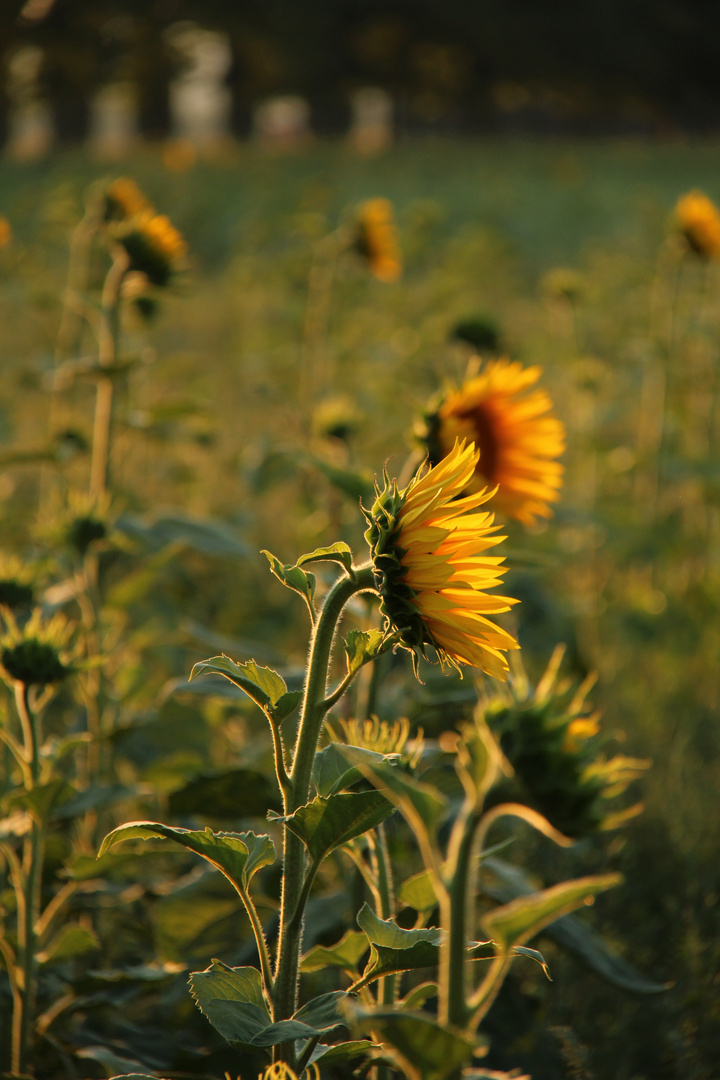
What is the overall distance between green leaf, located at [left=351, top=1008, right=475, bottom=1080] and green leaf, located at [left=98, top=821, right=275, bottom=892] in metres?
0.21

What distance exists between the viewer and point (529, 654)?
7.70 feet

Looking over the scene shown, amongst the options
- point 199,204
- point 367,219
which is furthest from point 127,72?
point 367,219

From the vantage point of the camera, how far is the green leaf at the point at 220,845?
738 millimetres

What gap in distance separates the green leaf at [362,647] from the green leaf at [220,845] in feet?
0.58

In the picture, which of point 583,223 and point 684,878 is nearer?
point 684,878

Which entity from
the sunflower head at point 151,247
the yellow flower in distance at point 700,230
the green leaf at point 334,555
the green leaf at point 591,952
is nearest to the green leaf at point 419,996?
the green leaf at point 591,952

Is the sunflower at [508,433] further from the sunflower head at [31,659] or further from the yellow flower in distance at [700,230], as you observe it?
the yellow flower in distance at [700,230]

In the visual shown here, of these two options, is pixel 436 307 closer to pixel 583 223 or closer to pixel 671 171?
pixel 583 223

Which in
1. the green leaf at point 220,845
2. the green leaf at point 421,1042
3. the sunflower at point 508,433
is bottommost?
the green leaf at point 421,1042

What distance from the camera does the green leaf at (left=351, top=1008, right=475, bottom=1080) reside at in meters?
0.55

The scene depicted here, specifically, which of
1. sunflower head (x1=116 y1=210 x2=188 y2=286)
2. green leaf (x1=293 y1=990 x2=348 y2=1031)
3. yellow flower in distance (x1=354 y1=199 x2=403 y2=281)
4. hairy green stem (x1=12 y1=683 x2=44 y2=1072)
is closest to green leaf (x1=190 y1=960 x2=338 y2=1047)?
green leaf (x1=293 y1=990 x2=348 y2=1031)

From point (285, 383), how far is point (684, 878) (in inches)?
78.3

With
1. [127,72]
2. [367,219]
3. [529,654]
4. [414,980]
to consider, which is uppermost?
[127,72]

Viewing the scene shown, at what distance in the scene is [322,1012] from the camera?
78 centimetres
